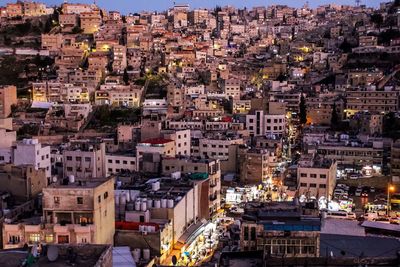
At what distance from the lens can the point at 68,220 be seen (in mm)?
13570

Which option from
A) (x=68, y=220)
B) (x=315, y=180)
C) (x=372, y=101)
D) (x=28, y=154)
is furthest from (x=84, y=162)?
(x=372, y=101)

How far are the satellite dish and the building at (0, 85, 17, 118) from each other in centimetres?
3349

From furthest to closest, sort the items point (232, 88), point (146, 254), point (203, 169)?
point (232, 88), point (203, 169), point (146, 254)

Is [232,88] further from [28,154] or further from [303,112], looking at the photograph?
[28,154]

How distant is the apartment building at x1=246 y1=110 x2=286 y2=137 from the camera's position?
32.5m

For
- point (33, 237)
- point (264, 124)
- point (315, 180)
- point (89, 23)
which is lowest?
point (315, 180)

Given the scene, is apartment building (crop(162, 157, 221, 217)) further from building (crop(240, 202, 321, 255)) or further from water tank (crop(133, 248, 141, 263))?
building (crop(240, 202, 321, 255))

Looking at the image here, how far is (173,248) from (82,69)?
31.8m

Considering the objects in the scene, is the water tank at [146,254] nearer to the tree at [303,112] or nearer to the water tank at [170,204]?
the water tank at [170,204]

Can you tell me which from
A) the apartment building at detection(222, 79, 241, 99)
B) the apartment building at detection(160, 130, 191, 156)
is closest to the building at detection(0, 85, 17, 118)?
the apartment building at detection(222, 79, 241, 99)

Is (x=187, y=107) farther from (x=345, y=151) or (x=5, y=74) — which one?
(x=5, y=74)

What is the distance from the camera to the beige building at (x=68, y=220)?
43.5 feet

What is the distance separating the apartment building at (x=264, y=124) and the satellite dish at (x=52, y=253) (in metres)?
26.0

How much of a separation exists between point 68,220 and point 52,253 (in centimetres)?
709
